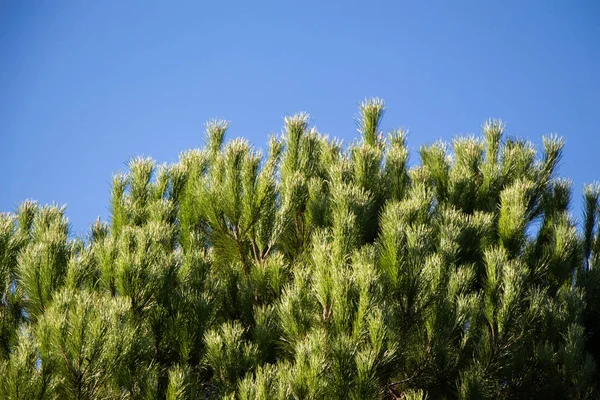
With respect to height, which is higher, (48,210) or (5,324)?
(48,210)

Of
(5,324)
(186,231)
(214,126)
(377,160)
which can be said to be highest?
(214,126)

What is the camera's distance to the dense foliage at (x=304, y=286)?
335 centimetres

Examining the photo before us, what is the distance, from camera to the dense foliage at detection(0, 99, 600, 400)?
3.35m

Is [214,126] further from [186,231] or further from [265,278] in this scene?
[265,278]

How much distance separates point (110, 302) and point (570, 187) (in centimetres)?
381

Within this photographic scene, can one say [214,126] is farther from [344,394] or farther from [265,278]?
[344,394]

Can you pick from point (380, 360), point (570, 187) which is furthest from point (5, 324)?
point (570, 187)

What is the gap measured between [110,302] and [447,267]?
6.28 feet

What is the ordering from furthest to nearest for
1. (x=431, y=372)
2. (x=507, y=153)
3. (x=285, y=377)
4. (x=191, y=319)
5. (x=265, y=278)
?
(x=507, y=153), (x=265, y=278), (x=431, y=372), (x=191, y=319), (x=285, y=377)

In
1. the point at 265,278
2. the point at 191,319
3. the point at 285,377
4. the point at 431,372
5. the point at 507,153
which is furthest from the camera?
the point at 507,153

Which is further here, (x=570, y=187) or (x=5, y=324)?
(x=570, y=187)

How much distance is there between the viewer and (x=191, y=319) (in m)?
3.76

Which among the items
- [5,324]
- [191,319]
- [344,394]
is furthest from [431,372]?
[5,324]

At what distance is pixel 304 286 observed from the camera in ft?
12.4
